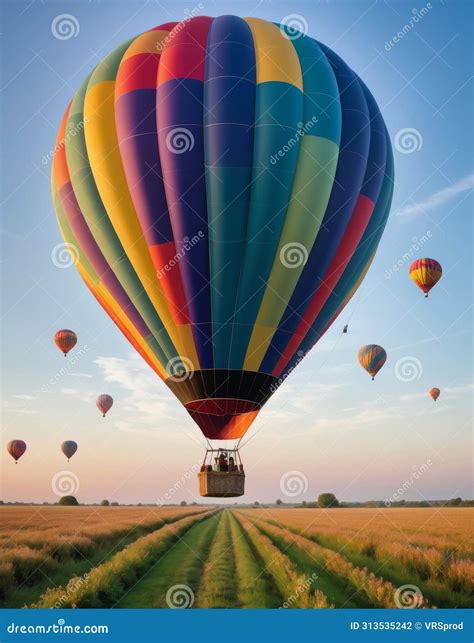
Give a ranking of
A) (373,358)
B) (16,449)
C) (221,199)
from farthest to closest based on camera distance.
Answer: (16,449) → (373,358) → (221,199)

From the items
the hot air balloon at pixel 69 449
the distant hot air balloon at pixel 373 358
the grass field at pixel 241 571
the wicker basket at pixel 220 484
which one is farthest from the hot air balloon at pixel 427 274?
the hot air balloon at pixel 69 449

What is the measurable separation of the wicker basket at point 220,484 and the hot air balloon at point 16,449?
2531 cm

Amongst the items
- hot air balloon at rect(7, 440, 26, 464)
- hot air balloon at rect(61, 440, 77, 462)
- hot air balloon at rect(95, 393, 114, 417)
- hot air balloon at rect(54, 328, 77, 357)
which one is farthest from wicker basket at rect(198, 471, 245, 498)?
hot air balloon at rect(61, 440, 77, 462)

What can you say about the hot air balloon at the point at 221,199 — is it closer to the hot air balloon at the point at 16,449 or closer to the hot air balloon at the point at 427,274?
the hot air balloon at the point at 427,274

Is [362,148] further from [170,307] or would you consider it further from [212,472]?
[212,472]

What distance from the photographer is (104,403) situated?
33844mm

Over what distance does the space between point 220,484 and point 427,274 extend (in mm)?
14472

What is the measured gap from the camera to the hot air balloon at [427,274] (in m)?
26.7

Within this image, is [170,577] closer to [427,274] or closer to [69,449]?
[427,274]

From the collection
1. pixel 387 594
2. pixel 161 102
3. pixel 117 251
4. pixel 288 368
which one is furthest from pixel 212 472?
pixel 161 102

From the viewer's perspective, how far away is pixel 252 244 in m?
17.1

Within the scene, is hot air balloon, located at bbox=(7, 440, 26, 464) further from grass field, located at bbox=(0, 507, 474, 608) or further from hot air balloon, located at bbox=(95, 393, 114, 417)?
grass field, located at bbox=(0, 507, 474, 608)

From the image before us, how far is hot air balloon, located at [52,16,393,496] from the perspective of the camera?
55.9 feet

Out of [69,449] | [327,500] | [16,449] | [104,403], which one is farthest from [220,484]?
[327,500]
